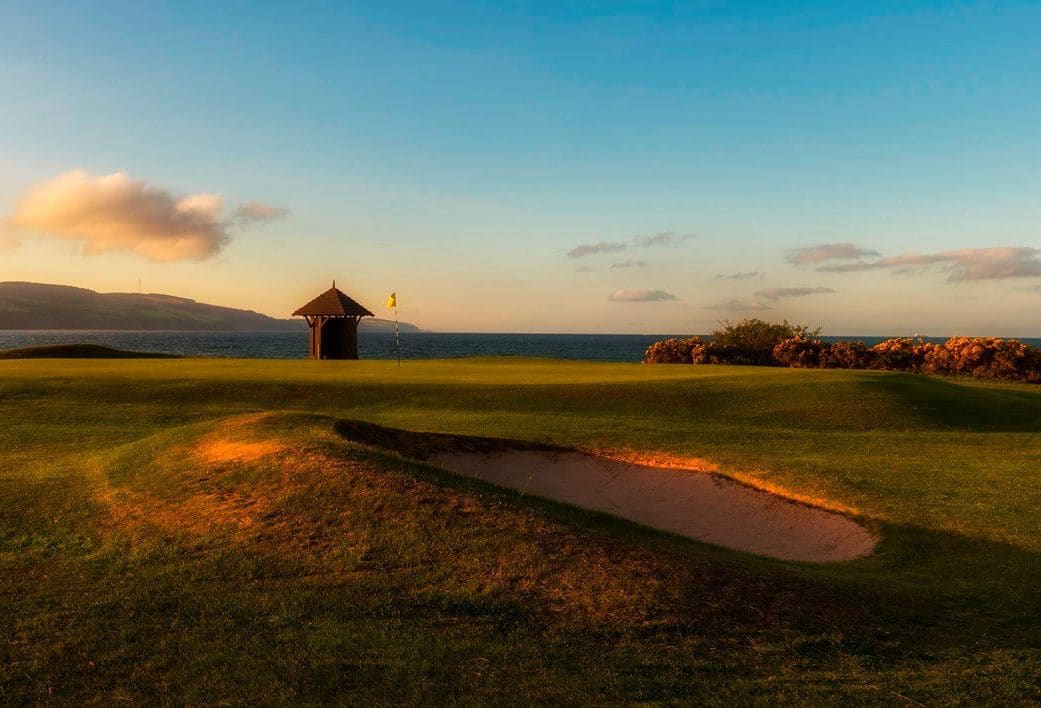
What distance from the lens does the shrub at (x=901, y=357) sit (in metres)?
47.7

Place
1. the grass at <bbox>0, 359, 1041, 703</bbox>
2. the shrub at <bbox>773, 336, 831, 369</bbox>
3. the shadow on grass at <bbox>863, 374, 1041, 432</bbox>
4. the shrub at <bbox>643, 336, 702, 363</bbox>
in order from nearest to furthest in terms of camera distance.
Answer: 1. the grass at <bbox>0, 359, 1041, 703</bbox>
2. the shadow on grass at <bbox>863, 374, 1041, 432</bbox>
3. the shrub at <bbox>773, 336, 831, 369</bbox>
4. the shrub at <bbox>643, 336, 702, 363</bbox>

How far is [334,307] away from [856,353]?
3802 centimetres

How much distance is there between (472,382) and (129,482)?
15437 millimetres

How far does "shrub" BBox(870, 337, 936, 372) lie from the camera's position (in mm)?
47719

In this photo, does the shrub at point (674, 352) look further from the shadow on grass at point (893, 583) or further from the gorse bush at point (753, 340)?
the shadow on grass at point (893, 583)

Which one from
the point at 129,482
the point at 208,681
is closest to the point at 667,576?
the point at 208,681

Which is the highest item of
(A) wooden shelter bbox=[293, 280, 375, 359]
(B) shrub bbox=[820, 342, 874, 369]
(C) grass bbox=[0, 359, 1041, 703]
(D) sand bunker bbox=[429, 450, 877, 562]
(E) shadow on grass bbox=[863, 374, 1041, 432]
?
(A) wooden shelter bbox=[293, 280, 375, 359]

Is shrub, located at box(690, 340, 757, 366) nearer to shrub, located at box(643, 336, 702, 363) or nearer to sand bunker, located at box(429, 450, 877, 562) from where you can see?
shrub, located at box(643, 336, 702, 363)

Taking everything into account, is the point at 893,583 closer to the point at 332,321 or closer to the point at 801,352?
the point at 801,352

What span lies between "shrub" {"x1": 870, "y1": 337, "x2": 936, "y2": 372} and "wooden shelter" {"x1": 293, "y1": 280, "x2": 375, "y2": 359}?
3696 centimetres

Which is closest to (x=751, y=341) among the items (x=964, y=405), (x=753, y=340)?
(x=753, y=340)

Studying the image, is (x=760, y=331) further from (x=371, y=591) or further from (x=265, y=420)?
(x=371, y=591)

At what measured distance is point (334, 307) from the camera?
52750mm

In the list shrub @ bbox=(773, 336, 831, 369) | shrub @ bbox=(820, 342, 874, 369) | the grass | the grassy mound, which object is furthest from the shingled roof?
the grass
